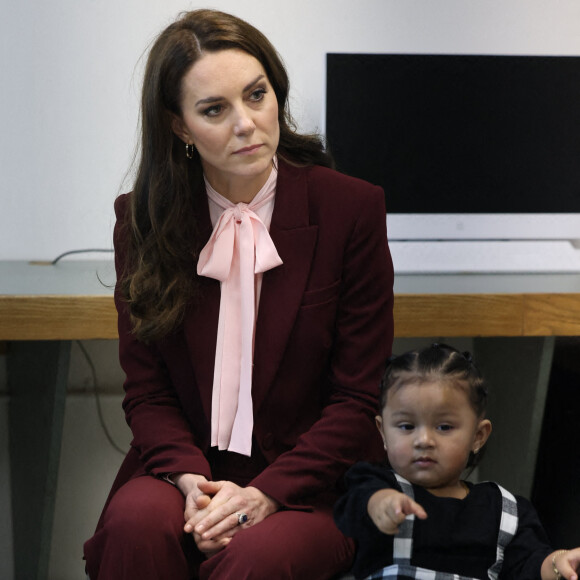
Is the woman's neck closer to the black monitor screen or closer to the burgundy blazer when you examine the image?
the burgundy blazer

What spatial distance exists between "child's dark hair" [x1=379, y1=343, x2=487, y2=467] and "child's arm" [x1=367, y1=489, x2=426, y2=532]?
198 mm

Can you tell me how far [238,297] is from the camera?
1.65 m

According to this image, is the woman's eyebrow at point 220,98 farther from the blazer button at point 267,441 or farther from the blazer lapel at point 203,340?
the blazer button at point 267,441

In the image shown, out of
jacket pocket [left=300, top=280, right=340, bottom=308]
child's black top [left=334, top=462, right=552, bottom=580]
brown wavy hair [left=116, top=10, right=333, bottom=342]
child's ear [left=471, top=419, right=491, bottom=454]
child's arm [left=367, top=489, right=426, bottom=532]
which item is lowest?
child's black top [left=334, top=462, right=552, bottom=580]

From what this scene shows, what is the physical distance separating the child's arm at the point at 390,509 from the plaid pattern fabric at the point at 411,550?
0.09m

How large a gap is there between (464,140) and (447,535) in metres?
1.44

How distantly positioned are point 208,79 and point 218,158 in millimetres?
139

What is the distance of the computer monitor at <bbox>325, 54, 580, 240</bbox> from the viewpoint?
8.18 feet

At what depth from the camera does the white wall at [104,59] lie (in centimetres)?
257

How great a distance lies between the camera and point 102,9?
2.57 meters

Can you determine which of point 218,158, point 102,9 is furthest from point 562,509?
point 102,9

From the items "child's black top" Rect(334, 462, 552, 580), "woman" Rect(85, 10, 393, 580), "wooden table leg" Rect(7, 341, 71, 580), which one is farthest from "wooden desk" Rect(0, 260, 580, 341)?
"child's black top" Rect(334, 462, 552, 580)

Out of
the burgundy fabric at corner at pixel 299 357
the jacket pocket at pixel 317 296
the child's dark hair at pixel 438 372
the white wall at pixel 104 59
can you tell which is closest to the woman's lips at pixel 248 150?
the burgundy fabric at corner at pixel 299 357

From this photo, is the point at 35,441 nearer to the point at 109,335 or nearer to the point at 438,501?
the point at 109,335
